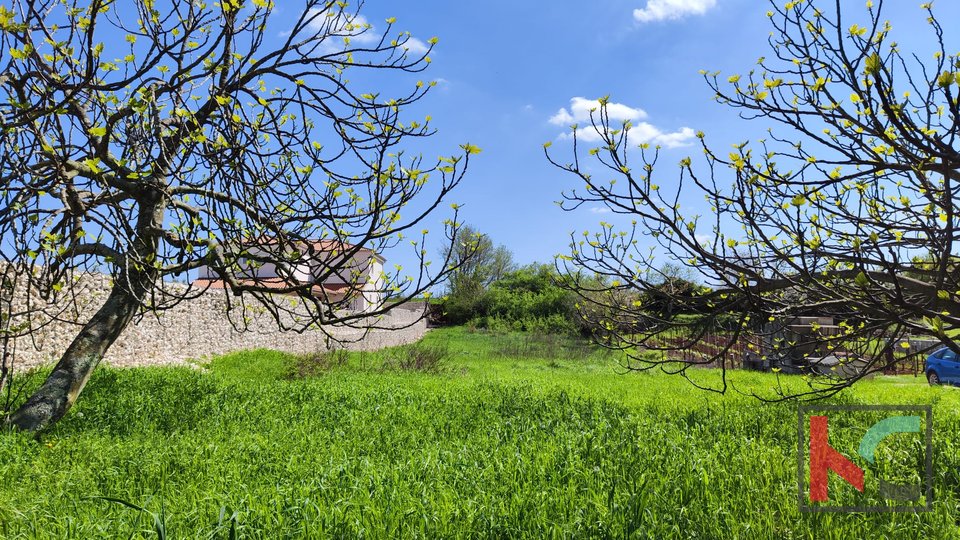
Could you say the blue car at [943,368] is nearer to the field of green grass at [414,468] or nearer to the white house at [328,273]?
the field of green grass at [414,468]

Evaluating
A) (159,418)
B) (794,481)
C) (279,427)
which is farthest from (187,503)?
(794,481)

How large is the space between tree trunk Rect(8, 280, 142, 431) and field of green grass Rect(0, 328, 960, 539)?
29 cm

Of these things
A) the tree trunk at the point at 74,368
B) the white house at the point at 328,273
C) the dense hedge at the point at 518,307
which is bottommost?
the tree trunk at the point at 74,368

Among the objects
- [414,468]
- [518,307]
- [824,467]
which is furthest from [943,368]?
[518,307]

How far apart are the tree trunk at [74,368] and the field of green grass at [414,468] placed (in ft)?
0.96

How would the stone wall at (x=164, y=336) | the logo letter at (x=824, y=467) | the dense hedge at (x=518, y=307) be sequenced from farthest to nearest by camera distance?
the dense hedge at (x=518, y=307) → the stone wall at (x=164, y=336) → the logo letter at (x=824, y=467)

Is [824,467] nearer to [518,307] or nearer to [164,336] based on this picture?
[164,336]

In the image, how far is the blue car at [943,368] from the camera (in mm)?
13156

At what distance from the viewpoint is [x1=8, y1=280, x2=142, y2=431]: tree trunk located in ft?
18.3

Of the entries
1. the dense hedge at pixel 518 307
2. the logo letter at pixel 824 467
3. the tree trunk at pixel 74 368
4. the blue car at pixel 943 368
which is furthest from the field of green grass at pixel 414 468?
the dense hedge at pixel 518 307

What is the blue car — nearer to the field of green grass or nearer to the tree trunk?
the field of green grass

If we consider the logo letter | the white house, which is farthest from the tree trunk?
the logo letter

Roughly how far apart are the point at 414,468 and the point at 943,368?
15522 mm

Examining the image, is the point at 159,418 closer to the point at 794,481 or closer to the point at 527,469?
the point at 527,469
